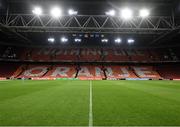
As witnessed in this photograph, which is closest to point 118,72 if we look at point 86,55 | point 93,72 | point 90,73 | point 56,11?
point 93,72

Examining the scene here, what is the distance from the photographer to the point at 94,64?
1869 inches

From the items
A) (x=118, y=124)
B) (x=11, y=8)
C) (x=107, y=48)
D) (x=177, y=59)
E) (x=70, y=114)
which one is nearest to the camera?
(x=118, y=124)

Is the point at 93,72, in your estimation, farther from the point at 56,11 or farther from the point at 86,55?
the point at 56,11

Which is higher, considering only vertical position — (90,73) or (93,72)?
(93,72)

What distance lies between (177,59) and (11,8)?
127 ft

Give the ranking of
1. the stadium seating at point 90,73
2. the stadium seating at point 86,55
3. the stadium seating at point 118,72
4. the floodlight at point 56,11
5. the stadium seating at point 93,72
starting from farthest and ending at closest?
the stadium seating at point 86,55 < the stadium seating at point 118,72 < the stadium seating at point 93,72 < the stadium seating at point 90,73 < the floodlight at point 56,11

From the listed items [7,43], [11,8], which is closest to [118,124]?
[11,8]

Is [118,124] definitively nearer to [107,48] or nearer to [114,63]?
[114,63]

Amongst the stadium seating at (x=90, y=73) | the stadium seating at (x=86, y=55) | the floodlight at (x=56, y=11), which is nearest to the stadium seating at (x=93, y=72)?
the stadium seating at (x=90, y=73)

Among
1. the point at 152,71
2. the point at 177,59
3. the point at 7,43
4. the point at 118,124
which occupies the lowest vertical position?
the point at 118,124

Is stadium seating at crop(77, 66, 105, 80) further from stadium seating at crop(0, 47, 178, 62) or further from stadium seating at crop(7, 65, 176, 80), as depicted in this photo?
stadium seating at crop(0, 47, 178, 62)

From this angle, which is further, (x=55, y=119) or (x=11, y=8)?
(x=11, y=8)

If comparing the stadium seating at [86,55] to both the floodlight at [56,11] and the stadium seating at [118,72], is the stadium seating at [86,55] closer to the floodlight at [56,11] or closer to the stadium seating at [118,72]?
the stadium seating at [118,72]

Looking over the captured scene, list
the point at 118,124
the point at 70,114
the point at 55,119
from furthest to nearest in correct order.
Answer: the point at 70,114, the point at 55,119, the point at 118,124
